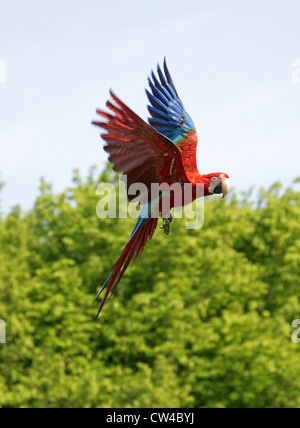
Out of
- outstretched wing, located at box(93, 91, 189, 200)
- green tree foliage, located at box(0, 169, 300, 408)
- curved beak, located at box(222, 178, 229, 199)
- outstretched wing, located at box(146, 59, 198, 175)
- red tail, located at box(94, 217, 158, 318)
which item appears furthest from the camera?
green tree foliage, located at box(0, 169, 300, 408)

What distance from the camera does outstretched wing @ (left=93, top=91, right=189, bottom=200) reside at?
480cm

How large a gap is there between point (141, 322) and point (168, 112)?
21106 mm

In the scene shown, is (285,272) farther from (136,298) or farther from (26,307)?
(26,307)

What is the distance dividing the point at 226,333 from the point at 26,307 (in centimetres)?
823

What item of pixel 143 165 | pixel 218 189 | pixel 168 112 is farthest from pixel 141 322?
pixel 143 165

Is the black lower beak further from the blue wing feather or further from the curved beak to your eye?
the blue wing feather

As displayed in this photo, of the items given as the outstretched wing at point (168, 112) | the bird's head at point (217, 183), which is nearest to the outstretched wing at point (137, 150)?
the bird's head at point (217, 183)

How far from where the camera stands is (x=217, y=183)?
5.84 m

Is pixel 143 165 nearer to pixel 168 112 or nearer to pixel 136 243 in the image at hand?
pixel 136 243

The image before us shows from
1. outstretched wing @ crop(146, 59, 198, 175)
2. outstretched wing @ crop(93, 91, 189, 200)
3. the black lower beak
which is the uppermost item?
outstretched wing @ crop(146, 59, 198, 175)

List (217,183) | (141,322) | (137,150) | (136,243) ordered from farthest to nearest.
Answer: (141,322), (217,183), (136,243), (137,150)

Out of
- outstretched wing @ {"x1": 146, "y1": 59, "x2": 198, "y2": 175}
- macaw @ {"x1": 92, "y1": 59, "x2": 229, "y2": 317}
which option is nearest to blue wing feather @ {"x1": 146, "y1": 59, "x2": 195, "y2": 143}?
outstretched wing @ {"x1": 146, "y1": 59, "x2": 198, "y2": 175}

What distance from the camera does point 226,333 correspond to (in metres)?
28.4

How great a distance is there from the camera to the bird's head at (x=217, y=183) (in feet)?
19.1
